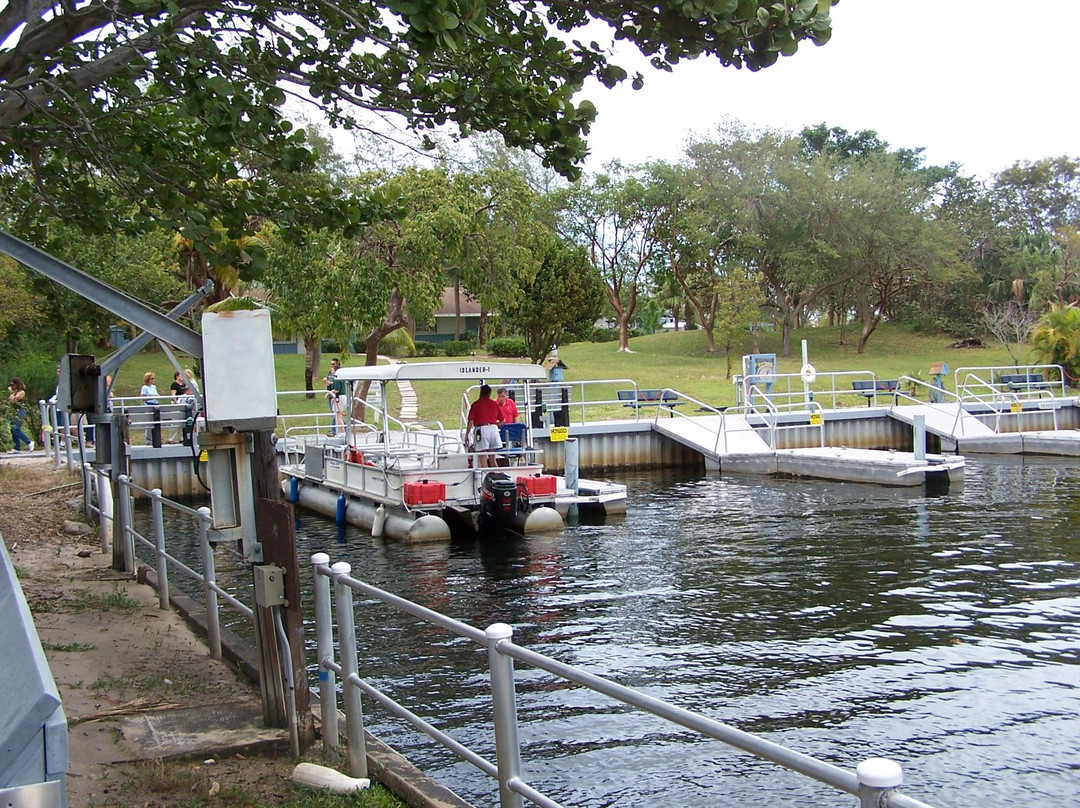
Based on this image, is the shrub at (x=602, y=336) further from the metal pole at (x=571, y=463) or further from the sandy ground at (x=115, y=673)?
the sandy ground at (x=115, y=673)

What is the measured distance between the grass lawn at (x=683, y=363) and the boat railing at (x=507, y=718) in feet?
91.2

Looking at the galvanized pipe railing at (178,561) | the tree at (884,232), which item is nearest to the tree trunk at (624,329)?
the tree at (884,232)

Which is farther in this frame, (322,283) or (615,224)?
(615,224)

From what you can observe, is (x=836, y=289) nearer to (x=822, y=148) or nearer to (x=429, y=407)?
(x=822, y=148)

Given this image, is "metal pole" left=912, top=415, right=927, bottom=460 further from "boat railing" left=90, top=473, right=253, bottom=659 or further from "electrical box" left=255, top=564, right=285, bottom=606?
"electrical box" left=255, top=564, right=285, bottom=606

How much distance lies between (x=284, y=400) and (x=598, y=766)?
3497cm

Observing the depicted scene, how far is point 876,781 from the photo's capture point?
2.57m

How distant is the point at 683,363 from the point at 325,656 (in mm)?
47912

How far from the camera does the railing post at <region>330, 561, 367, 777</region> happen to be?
18.6ft

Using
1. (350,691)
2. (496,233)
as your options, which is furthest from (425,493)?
(496,233)

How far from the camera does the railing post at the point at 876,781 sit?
8.40 ft

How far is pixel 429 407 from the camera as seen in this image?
123ft

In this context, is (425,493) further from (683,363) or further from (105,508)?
(683,363)

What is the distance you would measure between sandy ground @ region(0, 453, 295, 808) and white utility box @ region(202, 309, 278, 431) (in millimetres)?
1960
